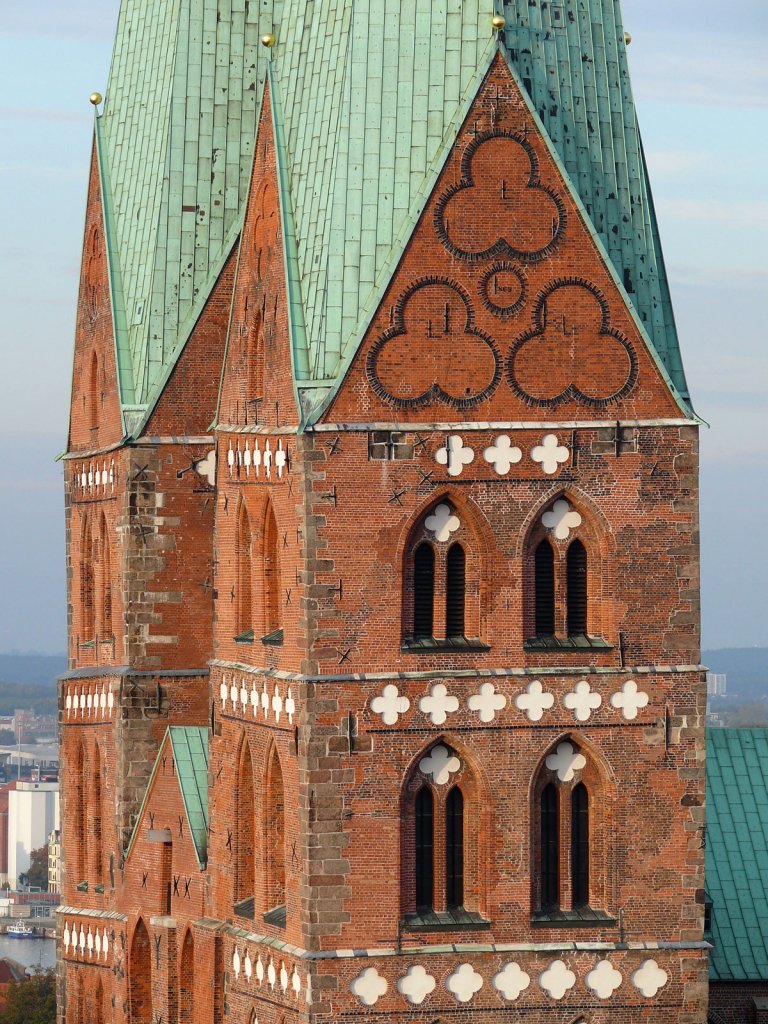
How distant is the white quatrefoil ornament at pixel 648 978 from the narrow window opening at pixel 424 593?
7350 mm

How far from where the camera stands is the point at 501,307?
187 ft

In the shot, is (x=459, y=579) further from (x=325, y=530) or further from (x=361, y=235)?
(x=361, y=235)

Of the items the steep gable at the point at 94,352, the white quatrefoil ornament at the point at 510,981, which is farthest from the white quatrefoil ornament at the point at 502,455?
the steep gable at the point at 94,352

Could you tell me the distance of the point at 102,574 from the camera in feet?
226

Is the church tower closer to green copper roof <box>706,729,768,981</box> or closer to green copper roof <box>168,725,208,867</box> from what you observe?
green copper roof <box>168,725,208,867</box>

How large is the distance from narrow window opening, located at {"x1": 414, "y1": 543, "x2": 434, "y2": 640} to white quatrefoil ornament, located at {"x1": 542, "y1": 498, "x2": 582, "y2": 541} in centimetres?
230

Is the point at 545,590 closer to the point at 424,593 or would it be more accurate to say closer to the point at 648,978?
the point at 424,593

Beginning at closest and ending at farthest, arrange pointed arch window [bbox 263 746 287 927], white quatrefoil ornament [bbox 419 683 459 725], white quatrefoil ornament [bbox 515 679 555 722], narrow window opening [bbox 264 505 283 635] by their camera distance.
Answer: white quatrefoil ornament [bbox 419 683 459 725]
white quatrefoil ornament [bbox 515 679 555 722]
pointed arch window [bbox 263 746 287 927]
narrow window opening [bbox 264 505 283 635]

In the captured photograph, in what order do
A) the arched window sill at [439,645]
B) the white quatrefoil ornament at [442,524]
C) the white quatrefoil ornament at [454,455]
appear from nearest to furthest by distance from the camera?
the arched window sill at [439,645], the white quatrefoil ornament at [454,455], the white quatrefoil ornament at [442,524]

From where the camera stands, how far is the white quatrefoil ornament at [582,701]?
57031 millimetres

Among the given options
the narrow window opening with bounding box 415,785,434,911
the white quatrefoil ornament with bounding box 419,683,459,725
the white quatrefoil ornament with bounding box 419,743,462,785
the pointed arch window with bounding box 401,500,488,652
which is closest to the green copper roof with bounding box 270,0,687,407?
the pointed arch window with bounding box 401,500,488,652

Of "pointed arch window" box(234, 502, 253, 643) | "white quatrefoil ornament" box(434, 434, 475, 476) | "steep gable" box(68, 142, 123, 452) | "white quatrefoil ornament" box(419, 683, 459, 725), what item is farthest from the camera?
"steep gable" box(68, 142, 123, 452)

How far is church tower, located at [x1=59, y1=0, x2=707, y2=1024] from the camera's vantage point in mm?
56312

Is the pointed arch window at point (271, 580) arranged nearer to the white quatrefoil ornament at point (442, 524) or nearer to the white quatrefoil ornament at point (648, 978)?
the white quatrefoil ornament at point (442, 524)
